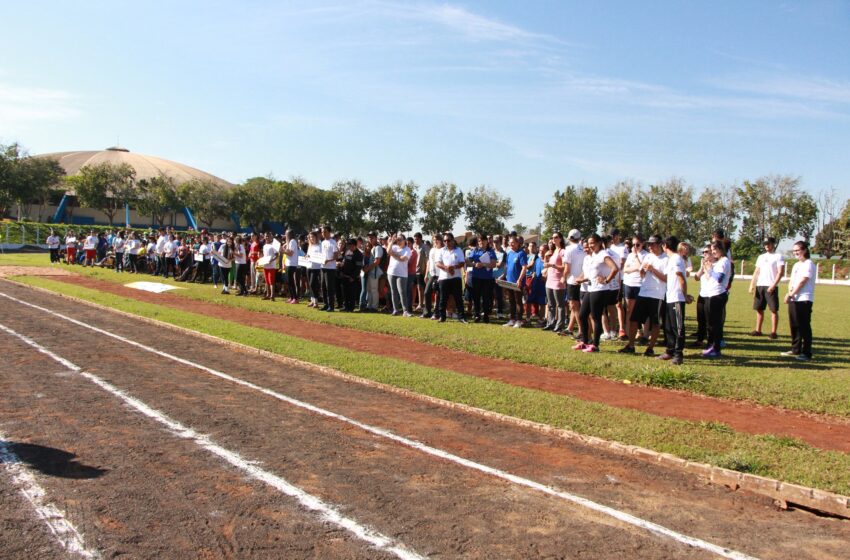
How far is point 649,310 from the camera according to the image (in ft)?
37.0

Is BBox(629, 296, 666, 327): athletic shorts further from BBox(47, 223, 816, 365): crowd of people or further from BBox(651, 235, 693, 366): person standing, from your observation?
BBox(651, 235, 693, 366): person standing

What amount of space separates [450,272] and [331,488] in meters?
10.4

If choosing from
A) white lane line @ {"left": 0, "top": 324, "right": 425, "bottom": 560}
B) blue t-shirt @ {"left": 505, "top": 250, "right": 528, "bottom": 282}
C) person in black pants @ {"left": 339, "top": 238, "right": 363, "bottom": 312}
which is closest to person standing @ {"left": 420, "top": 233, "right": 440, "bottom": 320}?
blue t-shirt @ {"left": 505, "top": 250, "right": 528, "bottom": 282}

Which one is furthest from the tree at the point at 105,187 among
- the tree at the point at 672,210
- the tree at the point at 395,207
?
the tree at the point at 672,210

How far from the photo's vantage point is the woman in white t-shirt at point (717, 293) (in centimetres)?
1126

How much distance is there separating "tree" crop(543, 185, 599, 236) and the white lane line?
67568 millimetres

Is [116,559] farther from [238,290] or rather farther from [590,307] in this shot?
[238,290]

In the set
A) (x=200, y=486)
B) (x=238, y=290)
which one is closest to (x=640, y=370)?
(x=200, y=486)

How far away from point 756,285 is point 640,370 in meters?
5.48

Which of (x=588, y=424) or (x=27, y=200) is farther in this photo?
(x=27, y=200)

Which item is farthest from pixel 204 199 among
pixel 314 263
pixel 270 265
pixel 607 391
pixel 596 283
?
→ pixel 607 391

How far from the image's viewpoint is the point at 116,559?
3982 mm

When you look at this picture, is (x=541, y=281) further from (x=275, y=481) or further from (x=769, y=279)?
(x=275, y=481)

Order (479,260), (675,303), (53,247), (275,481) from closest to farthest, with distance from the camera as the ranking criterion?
(275,481)
(675,303)
(479,260)
(53,247)
